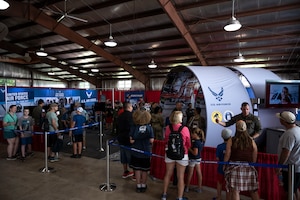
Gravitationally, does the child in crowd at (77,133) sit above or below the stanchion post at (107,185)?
above

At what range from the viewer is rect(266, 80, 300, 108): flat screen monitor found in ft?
16.1

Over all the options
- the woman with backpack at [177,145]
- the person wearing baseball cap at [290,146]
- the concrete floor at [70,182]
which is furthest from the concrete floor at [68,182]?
the person wearing baseball cap at [290,146]

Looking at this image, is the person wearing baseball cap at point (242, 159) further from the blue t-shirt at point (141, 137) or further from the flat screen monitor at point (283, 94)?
the flat screen monitor at point (283, 94)

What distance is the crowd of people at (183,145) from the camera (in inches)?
94.2

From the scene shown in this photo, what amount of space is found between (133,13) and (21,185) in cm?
701

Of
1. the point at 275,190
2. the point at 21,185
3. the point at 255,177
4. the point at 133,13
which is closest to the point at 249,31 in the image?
A: the point at 133,13

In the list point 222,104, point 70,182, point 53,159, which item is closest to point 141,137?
point 70,182

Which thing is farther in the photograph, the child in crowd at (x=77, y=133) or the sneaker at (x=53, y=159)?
the child in crowd at (x=77, y=133)

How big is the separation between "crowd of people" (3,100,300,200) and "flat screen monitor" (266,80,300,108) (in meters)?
1.62

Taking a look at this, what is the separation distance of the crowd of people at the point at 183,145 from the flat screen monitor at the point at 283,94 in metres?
1.62

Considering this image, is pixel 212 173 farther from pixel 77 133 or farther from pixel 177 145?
pixel 77 133

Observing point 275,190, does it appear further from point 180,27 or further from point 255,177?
point 180,27

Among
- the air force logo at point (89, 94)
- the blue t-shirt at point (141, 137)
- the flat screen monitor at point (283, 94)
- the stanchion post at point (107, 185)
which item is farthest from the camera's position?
the air force logo at point (89, 94)

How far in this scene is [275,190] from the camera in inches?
124
